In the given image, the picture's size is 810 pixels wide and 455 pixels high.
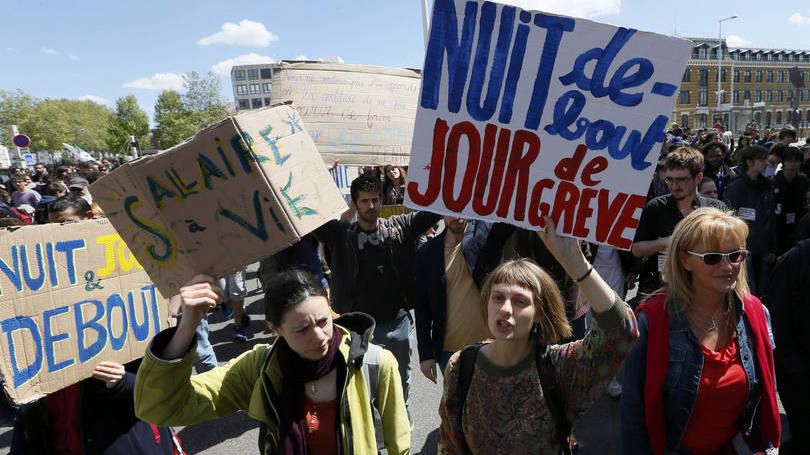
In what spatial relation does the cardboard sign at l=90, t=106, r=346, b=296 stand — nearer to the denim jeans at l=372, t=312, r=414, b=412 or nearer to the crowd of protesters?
the crowd of protesters

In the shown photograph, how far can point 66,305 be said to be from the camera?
1.95 m

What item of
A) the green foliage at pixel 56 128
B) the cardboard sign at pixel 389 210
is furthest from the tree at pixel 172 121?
the cardboard sign at pixel 389 210

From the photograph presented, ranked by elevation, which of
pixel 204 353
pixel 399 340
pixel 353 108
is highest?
pixel 353 108

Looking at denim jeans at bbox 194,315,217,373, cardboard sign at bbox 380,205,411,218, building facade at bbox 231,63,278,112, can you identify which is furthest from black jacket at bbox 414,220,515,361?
building facade at bbox 231,63,278,112

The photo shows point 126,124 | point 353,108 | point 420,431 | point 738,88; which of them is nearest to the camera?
point 353,108

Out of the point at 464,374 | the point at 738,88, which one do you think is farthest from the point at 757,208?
the point at 738,88

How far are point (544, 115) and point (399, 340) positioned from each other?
2032mm

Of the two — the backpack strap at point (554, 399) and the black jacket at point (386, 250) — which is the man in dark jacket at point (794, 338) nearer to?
the backpack strap at point (554, 399)

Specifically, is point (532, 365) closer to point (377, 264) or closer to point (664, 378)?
point (664, 378)

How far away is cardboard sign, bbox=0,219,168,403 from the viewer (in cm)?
181

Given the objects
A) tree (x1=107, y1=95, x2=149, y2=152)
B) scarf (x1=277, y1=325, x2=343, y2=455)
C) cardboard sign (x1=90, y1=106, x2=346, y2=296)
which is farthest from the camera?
tree (x1=107, y1=95, x2=149, y2=152)

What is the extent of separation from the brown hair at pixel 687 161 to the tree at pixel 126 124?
3037 inches

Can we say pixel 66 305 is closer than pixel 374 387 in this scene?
No

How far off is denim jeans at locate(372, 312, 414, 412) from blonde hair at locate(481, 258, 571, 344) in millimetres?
1632
